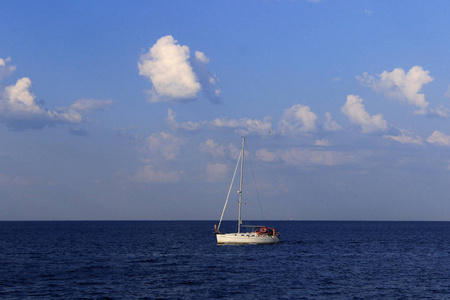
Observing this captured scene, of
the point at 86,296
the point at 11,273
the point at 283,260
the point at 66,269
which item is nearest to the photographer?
the point at 86,296

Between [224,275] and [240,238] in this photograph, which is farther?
[240,238]

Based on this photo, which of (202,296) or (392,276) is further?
(392,276)

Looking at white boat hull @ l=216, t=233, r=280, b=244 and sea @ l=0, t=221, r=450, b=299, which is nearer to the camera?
sea @ l=0, t=221, r=450, b=299

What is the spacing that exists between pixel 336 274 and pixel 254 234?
37.5 m

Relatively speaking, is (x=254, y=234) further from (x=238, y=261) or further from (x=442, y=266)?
(x=442, y=266)

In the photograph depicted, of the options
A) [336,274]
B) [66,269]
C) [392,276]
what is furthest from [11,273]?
[392,276]

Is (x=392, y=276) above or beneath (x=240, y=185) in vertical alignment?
beneath

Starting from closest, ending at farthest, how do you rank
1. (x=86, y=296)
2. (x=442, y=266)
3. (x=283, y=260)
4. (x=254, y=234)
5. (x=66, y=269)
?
(x=86, y=296) → (x=66, y=269) → (x=442, y=266) → (x=283, y=260) → (x=254, y=234)

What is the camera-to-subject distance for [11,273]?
208ft

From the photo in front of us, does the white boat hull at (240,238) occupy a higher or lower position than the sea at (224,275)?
higher

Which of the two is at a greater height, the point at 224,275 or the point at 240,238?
the point at 240,238

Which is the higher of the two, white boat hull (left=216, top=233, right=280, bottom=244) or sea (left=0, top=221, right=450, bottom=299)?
white boat hull (left=216, top=233, right=280, bottom=244)

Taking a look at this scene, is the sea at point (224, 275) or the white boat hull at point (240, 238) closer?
the sea at point (224, 275)

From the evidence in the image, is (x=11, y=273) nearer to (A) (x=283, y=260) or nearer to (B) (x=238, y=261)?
(B) (x=238, y=261)
